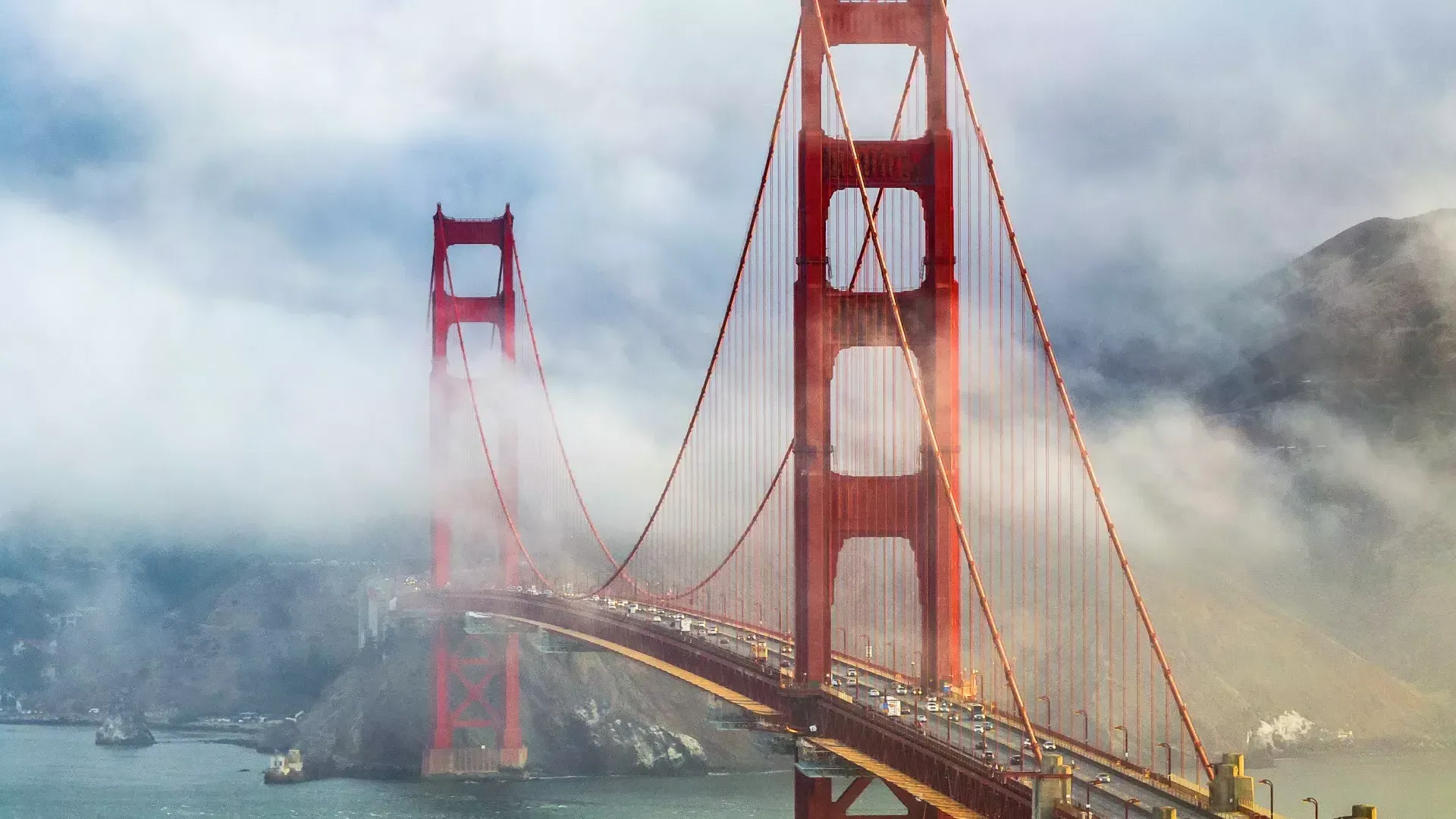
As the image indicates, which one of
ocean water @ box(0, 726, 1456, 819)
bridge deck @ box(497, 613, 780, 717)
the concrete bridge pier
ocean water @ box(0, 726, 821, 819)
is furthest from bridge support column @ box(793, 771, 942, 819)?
ocean water @ box(0, 726, 821, 819)

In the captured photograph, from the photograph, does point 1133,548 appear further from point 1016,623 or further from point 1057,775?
point 1057,775

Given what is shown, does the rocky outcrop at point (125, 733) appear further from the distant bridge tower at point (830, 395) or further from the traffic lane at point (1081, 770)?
the traffic lane at point (1081, 770)

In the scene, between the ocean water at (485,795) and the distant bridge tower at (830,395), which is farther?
the ocean water at (485,795)

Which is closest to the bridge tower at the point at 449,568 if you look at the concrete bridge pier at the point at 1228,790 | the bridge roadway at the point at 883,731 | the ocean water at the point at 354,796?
the ocean water at the point at 354,796

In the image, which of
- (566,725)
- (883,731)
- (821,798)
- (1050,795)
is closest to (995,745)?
(883,731)

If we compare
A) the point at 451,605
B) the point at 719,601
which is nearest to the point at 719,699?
the point at 451,605
